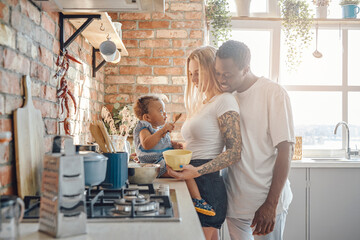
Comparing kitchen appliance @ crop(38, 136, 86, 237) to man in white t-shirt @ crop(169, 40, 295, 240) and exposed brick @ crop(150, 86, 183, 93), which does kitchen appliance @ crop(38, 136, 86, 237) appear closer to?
man in white t-shirt @ crop(169, 40, 295, 240)

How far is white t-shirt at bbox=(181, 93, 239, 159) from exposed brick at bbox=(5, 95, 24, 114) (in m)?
0.77

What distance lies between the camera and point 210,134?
A: 5.24 ft

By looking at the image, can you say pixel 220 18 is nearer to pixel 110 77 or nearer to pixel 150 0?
pixel 110 77

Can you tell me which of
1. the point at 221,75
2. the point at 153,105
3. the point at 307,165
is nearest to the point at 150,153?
the point at 153,105

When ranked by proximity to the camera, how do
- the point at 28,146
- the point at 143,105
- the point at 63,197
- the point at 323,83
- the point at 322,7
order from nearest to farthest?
the point at 63,197 → the point at 28,146 → the point at 143,105 → the point at 322,7 → the point at 323,83

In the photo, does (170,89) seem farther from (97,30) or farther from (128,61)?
(97,30)

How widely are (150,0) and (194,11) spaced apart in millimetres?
1530

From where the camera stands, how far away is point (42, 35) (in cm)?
139

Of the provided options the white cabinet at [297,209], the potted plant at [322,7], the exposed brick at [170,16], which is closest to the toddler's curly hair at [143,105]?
the exposed brick at [170,16]

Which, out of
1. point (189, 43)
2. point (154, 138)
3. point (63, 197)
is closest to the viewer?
point (63, 197)

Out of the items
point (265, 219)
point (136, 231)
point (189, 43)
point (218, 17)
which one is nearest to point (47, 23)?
point (136, 231)

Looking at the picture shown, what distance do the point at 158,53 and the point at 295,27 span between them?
1424 millimetres

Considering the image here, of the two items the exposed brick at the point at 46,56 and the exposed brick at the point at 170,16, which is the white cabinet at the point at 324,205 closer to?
the exposed brick at the point at 170,16

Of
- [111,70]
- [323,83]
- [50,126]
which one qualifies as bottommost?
[50,126]
